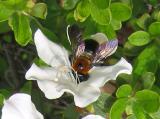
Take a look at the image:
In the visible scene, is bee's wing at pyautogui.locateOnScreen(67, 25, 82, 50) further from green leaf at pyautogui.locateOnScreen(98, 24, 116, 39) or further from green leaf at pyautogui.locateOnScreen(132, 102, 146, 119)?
green leaf at pyautogui.locateOnScreen(132, 102, 146, 119)

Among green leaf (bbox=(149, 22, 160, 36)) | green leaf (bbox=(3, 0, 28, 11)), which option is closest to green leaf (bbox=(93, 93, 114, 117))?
green leaf (bbox=(149, 22, 160, 36))

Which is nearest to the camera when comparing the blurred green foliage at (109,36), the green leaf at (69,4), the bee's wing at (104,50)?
the bee's wing at (104,50)

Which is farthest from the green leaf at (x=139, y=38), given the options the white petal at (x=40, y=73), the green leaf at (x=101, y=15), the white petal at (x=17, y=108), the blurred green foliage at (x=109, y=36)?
the white petal at (x=17, y=108)

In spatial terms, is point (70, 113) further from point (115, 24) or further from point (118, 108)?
point (115, 24)

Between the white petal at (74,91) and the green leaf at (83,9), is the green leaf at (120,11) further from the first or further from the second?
the white petal at (74,91)

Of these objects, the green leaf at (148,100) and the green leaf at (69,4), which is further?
the green leaf at (69,4)

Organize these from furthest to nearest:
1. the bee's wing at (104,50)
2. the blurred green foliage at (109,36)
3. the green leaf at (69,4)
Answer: the green leaf at (69,4) → the blurred green foliage at (109,36) → the bee's wing at (104,50)

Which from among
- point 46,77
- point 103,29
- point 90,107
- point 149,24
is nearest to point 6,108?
point 46,77
